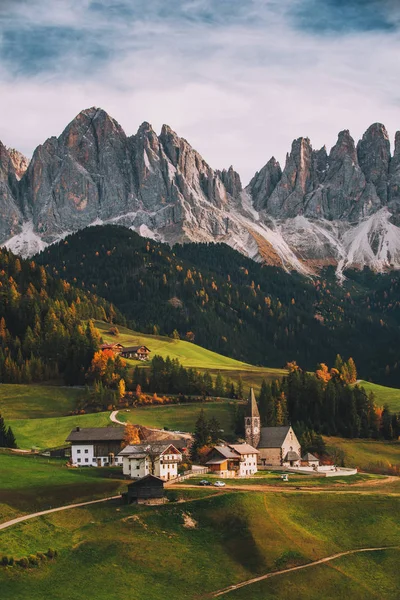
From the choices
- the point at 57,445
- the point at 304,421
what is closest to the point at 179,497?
the point at 57,445

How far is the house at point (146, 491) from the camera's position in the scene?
96.2m

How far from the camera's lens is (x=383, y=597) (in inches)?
3078

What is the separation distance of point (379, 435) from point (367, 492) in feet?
195

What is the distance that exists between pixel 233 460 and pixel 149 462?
17.5 m

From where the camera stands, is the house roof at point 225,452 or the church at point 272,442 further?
the church at point 272,442

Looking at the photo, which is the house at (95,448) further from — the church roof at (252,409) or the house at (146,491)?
the house at (146,491)

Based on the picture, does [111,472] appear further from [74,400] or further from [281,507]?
[74,400]

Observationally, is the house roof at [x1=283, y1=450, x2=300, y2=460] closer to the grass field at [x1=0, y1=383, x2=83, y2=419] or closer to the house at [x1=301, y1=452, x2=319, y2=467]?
the house at [x1=301, y1=452, x2=319, y2=467]

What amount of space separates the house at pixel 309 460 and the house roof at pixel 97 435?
97.2ft

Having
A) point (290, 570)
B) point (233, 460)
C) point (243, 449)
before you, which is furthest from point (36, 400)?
point (290, 570)

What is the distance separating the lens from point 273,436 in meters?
144

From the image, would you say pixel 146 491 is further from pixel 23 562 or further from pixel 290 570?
pixel 23 562

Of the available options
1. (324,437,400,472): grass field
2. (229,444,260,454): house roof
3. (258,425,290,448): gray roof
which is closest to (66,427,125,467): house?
(229,444,260,454): house roof

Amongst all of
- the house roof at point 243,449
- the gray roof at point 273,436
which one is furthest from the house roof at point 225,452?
A: the gray roof at point 273,436
